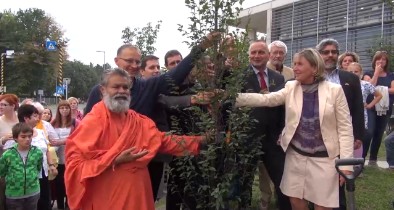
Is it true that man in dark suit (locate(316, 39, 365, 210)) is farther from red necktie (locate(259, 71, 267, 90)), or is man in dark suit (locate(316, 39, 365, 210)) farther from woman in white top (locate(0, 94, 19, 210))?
woman in white top (locate(0, 94, 19, 210))

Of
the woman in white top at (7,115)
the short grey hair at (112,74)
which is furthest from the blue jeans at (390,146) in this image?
the woman in white top at (7,115)

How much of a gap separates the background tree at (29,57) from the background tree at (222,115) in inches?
2088

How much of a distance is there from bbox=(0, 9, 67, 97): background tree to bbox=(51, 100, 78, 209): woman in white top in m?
48.2

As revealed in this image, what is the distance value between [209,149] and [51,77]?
60.0 m

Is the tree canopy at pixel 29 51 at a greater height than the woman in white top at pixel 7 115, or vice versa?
the tree canopy at pixel 29 51

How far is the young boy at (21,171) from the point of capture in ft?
18.8

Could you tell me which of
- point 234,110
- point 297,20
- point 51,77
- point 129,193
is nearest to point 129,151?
point 129,193

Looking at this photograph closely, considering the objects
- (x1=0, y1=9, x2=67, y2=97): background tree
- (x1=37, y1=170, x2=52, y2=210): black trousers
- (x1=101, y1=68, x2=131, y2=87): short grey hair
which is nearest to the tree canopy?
(x1=0, y1=9, x2=67, y2=97): background tree

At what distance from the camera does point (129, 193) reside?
3.78 m

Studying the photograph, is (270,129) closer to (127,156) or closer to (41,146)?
(127,156)

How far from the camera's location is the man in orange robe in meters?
3.68

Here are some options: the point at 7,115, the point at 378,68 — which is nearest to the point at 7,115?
the point at 7,115

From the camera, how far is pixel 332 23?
2355 centimetres

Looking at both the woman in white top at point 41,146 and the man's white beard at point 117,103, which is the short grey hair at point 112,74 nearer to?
the man's white beard at point 117,103
